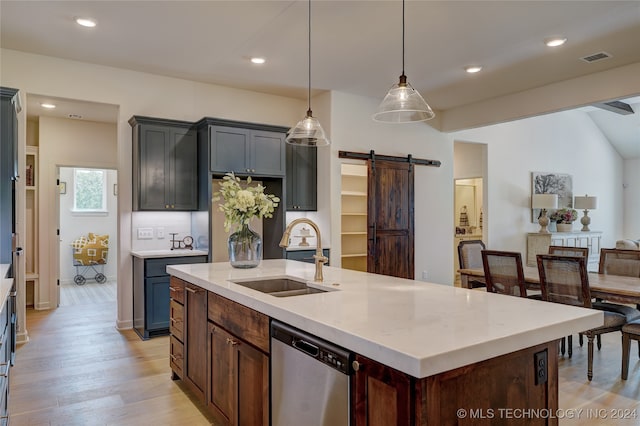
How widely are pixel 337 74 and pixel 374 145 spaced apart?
1362 mm

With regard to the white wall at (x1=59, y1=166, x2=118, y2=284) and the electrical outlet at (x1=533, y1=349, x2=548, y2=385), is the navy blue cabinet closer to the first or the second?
the electrical outlet at (x1=533, y1=349, x2=548, y2=385)

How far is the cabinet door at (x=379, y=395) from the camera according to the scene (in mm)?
1224

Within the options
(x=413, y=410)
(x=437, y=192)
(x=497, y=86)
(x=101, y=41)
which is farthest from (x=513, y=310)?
(x=437, y=192)

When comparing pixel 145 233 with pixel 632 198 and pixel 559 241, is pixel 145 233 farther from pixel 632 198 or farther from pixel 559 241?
pixel 632 198

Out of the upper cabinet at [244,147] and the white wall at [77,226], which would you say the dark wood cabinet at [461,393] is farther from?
the white wall at [77,226]

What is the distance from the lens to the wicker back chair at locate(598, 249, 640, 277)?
3.96 m

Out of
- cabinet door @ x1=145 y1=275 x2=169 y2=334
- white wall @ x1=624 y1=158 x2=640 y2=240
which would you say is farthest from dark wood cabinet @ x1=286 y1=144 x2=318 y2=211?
white wall @ x1=624 y1=158 x2=640 y2=240

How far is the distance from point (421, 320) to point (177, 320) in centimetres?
217

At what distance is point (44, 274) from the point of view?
19.4ft

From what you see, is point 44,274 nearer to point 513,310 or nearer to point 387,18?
point 387,18

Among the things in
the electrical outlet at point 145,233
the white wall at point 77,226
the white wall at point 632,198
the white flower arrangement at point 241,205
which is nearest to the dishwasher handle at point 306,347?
the white flower arrangement at point 241,205

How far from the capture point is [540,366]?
1.53m

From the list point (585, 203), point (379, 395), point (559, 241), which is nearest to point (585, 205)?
point (585, 203)

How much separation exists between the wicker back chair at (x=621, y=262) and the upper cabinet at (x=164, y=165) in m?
4.44
